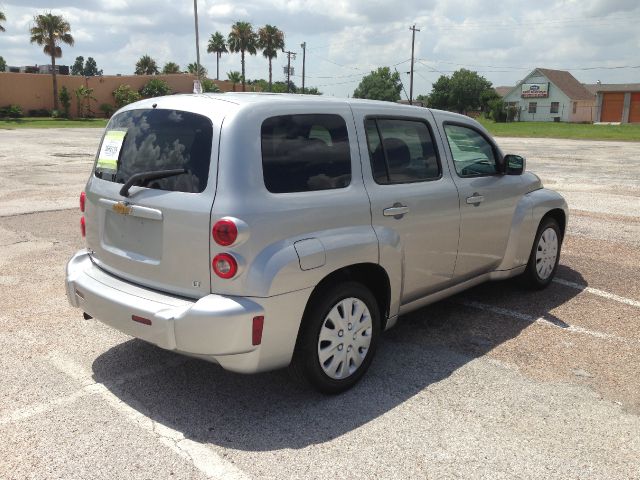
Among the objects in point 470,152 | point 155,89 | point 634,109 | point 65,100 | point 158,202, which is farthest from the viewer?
point 634,109

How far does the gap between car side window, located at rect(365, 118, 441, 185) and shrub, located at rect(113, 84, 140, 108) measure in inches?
2270

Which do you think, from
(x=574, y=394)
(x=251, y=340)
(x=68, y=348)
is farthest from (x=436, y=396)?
(x=68, y=348)

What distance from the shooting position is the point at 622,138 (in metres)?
37.4

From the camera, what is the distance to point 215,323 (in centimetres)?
319

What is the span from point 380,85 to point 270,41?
37.8m

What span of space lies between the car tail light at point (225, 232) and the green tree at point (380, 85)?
364 feet

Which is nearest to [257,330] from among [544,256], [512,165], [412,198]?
[412,198]

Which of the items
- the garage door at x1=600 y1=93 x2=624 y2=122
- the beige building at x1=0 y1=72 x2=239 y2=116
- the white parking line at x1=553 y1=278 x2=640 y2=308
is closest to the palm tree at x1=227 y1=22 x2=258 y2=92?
the beige building at x1=0 y1=72 x2=239 y2=116

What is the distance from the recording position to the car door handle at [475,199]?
15.6ft

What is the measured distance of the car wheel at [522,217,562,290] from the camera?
572 centimetres

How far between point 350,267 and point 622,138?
38852mm

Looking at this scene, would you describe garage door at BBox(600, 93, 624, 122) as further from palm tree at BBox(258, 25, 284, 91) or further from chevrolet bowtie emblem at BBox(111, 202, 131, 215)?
chevrolet bowtie emblem at BBox(111, 202, 131, 215)

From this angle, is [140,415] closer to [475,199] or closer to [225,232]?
[225,232]

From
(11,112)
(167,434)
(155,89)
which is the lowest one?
(167,434)
